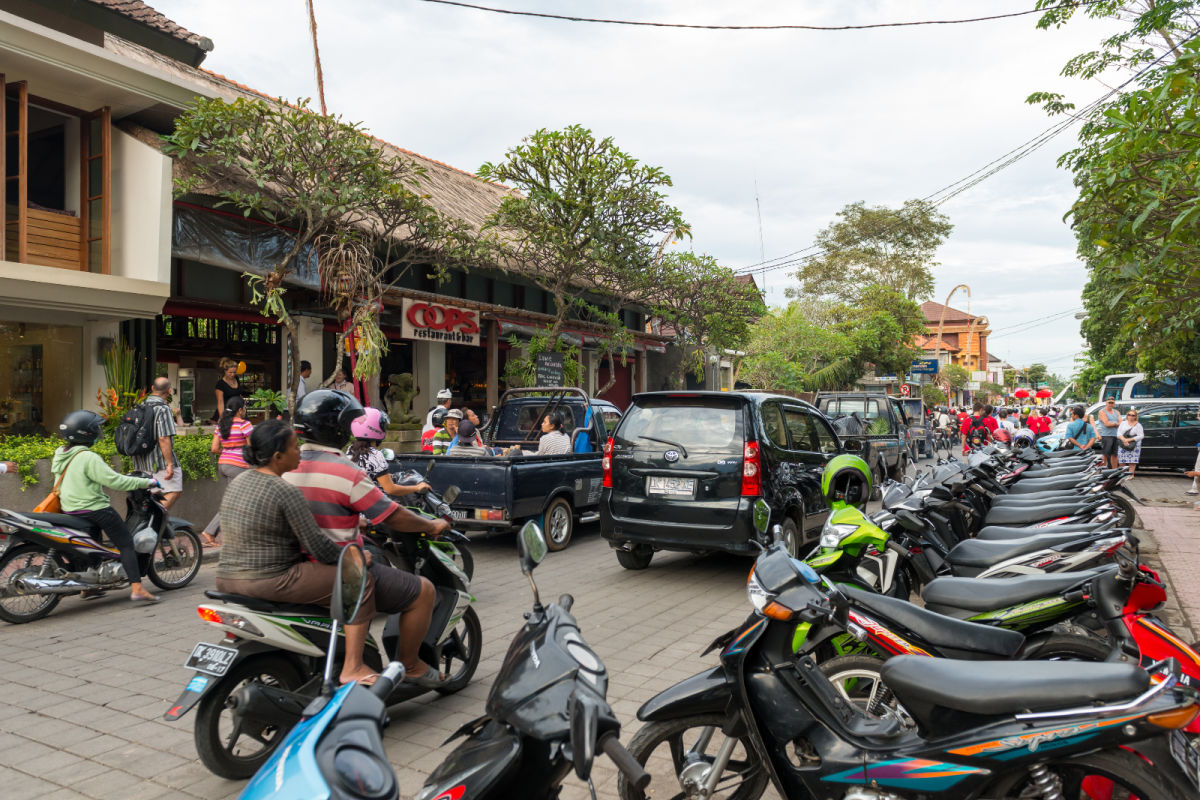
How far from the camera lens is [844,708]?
2893 mm

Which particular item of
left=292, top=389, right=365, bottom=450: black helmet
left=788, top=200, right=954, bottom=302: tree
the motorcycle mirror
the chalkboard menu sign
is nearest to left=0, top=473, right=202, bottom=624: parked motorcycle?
left=292, top=389, right=365, bottom=450: black helmet

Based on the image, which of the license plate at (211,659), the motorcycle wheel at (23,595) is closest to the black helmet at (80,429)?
the motorcycle wheel at (23,595)

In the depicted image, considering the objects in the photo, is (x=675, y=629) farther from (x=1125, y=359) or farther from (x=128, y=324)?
(x=1125, y=359)

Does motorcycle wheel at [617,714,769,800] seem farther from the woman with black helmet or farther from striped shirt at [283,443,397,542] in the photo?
the woman with black helmet

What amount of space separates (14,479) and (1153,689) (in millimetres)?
10094

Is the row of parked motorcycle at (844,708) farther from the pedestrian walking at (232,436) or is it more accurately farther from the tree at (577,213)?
the tree at (577,213)

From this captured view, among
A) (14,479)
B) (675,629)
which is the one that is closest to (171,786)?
(675,629)

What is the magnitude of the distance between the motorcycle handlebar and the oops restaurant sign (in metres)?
14.3

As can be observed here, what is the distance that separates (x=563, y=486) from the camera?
9.43 meters

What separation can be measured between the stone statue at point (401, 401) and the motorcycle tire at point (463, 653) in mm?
11439

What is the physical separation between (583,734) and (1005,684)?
150cm

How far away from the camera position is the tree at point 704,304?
2047cm

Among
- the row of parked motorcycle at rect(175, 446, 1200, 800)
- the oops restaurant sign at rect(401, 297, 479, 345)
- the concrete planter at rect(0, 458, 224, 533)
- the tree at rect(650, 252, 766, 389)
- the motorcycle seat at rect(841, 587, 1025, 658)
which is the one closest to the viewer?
the row of parked motorcycle at rect(175, 446, 1200, 800)

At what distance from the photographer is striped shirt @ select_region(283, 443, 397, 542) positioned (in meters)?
4.03
